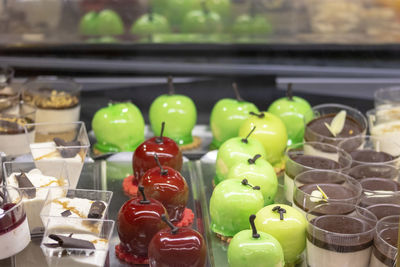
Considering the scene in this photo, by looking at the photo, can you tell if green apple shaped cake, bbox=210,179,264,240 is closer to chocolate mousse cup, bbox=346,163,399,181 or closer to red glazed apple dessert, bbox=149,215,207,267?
red glazed apple dessert, bbox=149,215,207,267

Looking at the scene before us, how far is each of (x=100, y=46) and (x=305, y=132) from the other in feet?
3.60

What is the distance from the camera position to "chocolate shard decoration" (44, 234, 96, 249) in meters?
1.73

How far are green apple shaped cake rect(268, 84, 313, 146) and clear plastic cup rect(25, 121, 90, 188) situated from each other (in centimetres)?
82

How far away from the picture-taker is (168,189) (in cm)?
208

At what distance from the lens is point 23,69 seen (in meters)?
3.16

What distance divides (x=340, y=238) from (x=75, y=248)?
693 mm

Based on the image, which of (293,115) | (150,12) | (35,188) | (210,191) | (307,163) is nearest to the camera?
(35,188)

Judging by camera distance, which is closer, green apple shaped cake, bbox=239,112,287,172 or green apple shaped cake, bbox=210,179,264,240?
green apple shaped cake, bbox=210,179,264,240

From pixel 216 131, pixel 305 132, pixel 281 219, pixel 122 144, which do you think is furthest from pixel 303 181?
pixel 122 144

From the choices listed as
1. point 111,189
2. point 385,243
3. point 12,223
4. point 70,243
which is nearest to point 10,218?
point 12,223

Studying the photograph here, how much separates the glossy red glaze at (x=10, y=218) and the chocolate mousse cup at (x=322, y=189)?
31.7 inches

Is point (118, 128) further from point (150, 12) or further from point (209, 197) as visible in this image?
point (150, 12)

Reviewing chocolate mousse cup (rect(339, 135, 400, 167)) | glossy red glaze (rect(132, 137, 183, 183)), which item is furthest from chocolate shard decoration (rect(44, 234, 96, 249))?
chocolate mousse cup (rect(339, 135, 400, 167))

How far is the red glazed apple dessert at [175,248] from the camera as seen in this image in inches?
68.8
